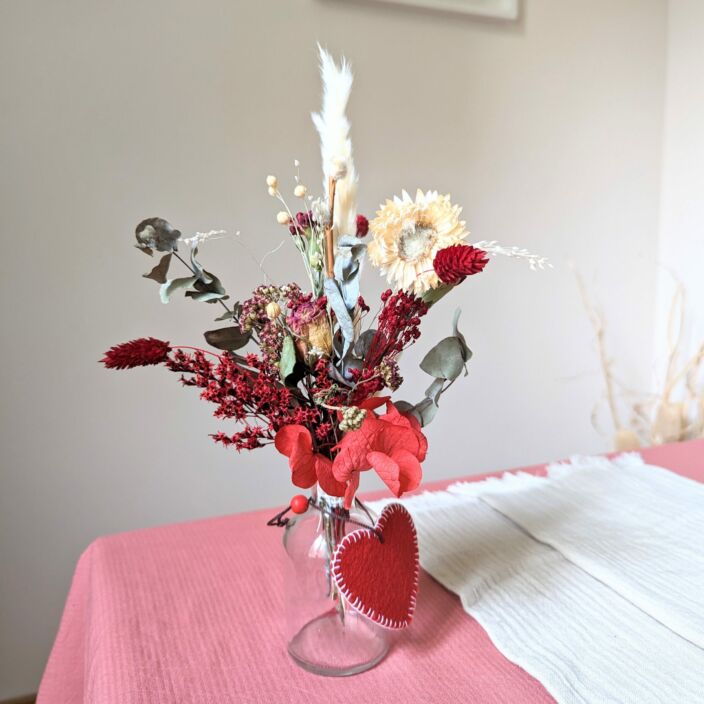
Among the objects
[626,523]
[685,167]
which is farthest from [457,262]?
[685,167]

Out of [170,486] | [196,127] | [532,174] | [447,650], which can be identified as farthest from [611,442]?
[447,650]

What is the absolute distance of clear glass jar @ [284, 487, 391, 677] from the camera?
772mm

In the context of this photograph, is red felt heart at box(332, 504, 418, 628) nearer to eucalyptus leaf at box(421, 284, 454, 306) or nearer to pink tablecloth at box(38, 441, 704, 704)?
pink tablecloth at box(38, 441, 704, 704)

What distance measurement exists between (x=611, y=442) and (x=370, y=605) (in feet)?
6.48

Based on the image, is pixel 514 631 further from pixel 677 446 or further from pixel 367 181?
pixel 367 181

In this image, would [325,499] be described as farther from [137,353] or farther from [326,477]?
[137,353]

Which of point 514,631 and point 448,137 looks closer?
point 514,631

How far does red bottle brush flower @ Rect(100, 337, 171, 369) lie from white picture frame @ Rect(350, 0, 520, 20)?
61.2 inches

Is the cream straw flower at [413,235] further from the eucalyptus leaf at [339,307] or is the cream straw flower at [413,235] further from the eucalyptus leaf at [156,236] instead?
the eucalyptus leaf at [156,236]

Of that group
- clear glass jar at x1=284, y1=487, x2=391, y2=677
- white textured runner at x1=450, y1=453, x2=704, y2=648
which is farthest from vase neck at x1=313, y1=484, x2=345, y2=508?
white textured runner at x1=450, y1=453, x2=704, y2=648

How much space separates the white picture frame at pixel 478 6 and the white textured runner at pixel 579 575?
134cm

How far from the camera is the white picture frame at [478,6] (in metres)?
1.95

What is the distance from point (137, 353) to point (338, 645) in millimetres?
385

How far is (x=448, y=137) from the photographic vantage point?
6.77 ft
